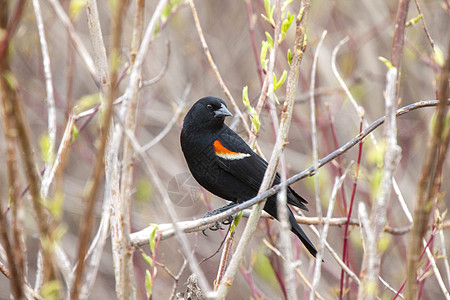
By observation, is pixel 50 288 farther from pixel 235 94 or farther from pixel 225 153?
pixel 235 94

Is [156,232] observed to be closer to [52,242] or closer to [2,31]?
[52,242]

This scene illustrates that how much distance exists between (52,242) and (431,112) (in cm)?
513

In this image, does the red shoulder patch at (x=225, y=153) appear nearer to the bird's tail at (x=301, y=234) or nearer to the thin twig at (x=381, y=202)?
the bird's tail at (x=301, y=234)

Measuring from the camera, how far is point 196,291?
7.26 ft

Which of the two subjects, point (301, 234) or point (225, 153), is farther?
point (225, 153)

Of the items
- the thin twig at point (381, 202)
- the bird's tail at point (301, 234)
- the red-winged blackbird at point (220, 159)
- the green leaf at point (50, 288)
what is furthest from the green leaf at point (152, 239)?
the red-winged blackbird at point (220, 159)

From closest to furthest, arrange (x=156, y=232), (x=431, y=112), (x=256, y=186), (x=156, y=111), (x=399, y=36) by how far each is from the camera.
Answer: (x=399, y=36)
(x=156, y=232)
(x=256, y=186)
(x=431, y=112)
(x=156, y=111)

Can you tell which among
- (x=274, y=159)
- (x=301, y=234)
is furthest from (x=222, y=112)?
(x=274, y=159)

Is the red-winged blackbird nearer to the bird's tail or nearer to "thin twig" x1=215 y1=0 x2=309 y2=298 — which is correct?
the bird's tail

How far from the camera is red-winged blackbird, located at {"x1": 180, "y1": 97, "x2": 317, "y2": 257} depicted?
11.5 ft

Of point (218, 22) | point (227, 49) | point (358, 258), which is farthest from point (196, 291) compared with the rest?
point (218, 22)

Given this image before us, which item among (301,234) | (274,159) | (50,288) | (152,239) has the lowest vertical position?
(301,234)

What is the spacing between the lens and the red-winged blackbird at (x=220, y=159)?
3.49 m

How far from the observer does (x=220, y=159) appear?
3.53 meters
